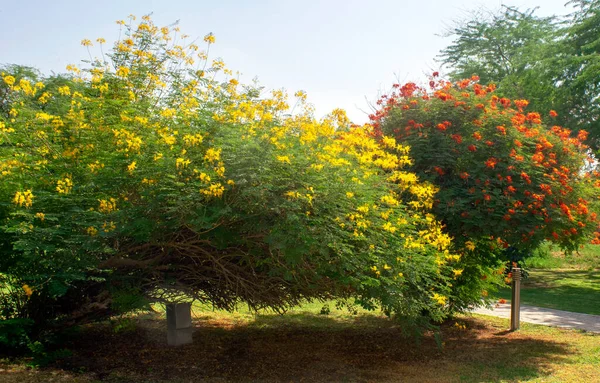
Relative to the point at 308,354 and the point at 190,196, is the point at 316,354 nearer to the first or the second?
the point at 308,354

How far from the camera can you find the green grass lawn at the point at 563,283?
45.3 ft

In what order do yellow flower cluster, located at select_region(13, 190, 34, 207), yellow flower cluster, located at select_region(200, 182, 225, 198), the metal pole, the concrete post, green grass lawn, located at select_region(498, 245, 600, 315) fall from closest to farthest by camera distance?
1. yellow flower cluster, located at select_region(200, 182, 225, 198)
2. yellow flower cluster, located at select_region(13, 190, 34, 207)
3. the concrete post
4. the metal pole
5. green grass lawn, located at select_region(498, 245, 600, 315)

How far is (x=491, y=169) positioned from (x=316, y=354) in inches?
135

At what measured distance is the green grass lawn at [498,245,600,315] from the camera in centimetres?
1381

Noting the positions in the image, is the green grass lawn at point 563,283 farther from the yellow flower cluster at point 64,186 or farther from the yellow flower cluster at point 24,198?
the yellow flower cluster at point 24,198

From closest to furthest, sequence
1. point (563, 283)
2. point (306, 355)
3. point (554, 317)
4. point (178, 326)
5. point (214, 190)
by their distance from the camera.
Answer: point (214, 190)
point (306, 355)
point (178, 326)
point (554, 317)
point (563, 283)

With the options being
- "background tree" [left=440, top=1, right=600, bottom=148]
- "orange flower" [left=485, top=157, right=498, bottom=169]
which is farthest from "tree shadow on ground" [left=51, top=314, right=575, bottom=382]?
"background tree" [left=440, top=1, right=600, bottom=148]

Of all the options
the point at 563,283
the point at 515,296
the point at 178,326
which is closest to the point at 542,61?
the point at 563,283

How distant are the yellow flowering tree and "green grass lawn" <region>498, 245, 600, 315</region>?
17.9 ft

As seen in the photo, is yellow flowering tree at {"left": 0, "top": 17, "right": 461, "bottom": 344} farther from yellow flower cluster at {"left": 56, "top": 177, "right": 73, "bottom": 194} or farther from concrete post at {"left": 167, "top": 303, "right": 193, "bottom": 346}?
concrete post at {"left": 167, "top": 303, "right": 193, "bottom": 346}

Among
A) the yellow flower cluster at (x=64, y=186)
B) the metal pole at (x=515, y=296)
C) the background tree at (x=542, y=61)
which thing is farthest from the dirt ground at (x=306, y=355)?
the background tree at (x=542, y=61)

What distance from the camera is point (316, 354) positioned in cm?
804

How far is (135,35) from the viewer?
7246 mm

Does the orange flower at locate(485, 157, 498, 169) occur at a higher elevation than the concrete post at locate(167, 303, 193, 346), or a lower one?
higher
